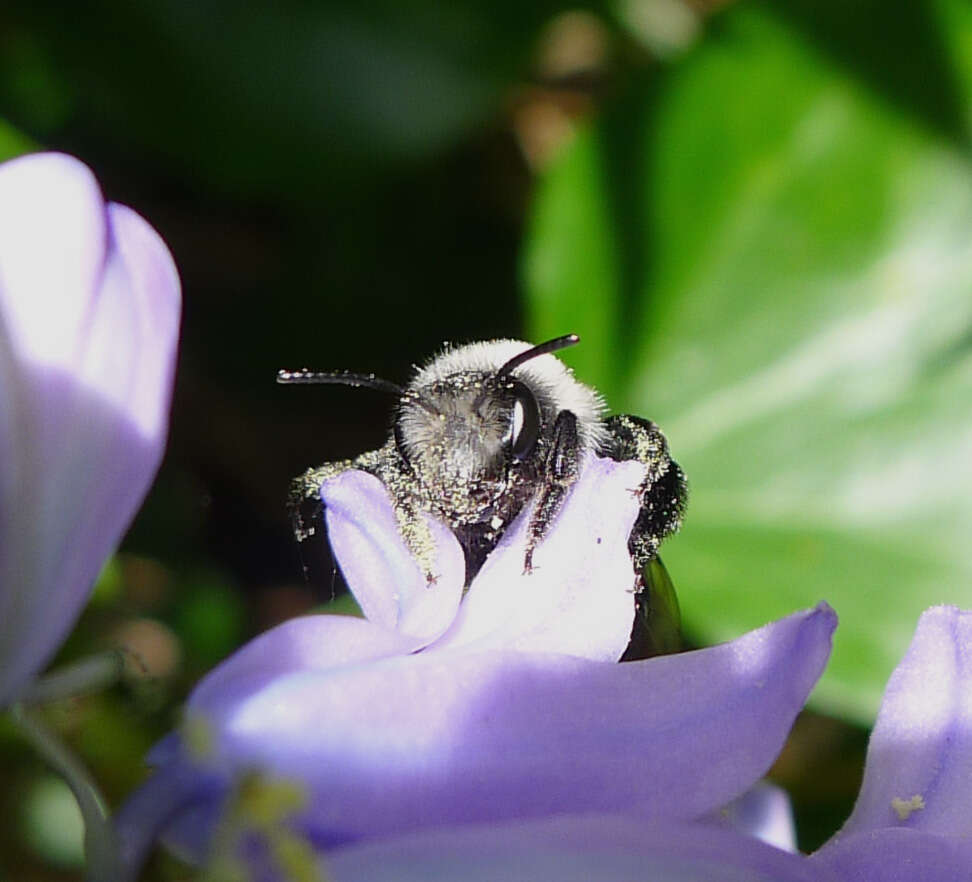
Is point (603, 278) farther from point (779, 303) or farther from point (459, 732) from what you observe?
point (459, 732)

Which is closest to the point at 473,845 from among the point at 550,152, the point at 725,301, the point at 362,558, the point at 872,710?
the point at 362,558

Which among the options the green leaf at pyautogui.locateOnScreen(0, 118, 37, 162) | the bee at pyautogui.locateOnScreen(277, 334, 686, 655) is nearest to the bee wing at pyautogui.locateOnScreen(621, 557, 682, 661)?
the bee at pyautogui.locateOnScreen(277, 334, 686, 655)

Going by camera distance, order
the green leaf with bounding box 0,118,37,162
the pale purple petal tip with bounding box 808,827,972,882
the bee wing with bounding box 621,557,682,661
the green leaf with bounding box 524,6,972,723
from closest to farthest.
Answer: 1. the pale purple petal tip with bounding box 808,827,972,882
2. the bee wing with bounding box 621,557,682,661
3. the green leaf with bounding box 0,118,37,162
4. the green leaf with bounding box 524,6,972,723

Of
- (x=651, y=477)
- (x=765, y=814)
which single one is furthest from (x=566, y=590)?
(x=765, y=814)

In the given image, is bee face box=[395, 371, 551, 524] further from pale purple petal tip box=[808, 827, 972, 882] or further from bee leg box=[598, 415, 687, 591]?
pale purple petal tip box=[808, 827, 972, 882]

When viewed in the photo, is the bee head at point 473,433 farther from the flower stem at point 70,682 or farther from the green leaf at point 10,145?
the green leaf at point 10,145

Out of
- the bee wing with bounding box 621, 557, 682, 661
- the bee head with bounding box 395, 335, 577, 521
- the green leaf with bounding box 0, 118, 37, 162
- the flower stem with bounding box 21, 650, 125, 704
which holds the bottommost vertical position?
the flower stem with bounding box 21, 650, 125, 704
